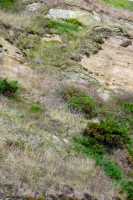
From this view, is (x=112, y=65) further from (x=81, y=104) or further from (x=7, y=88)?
(x=7, y=88)

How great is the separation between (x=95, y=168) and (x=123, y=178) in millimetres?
807

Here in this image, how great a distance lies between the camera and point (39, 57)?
49.1 ft

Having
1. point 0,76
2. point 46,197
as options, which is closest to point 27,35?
point 0,76

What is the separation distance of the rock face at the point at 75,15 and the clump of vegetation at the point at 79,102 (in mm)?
10096

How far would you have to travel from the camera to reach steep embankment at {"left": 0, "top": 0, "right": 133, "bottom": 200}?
225 inches

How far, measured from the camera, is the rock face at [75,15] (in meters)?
20.1

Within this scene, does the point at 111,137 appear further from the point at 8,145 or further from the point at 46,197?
the point at 46,197

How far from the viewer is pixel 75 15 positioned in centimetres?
2067

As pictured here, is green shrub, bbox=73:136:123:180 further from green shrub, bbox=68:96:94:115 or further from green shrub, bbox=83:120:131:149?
green shrub, bbox=68:96:94:115

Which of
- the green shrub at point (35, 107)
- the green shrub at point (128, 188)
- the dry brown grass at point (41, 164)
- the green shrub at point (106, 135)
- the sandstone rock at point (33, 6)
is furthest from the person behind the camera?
the sandstone rock at point (33, 6)

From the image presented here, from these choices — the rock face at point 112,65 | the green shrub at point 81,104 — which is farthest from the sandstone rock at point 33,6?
the green shrub at point 81,104

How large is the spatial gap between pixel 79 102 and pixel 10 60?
4297mm

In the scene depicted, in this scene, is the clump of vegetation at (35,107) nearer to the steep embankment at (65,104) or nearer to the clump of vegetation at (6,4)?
the steep embankment at (65,104)

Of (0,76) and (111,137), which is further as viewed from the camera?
(0,76)
